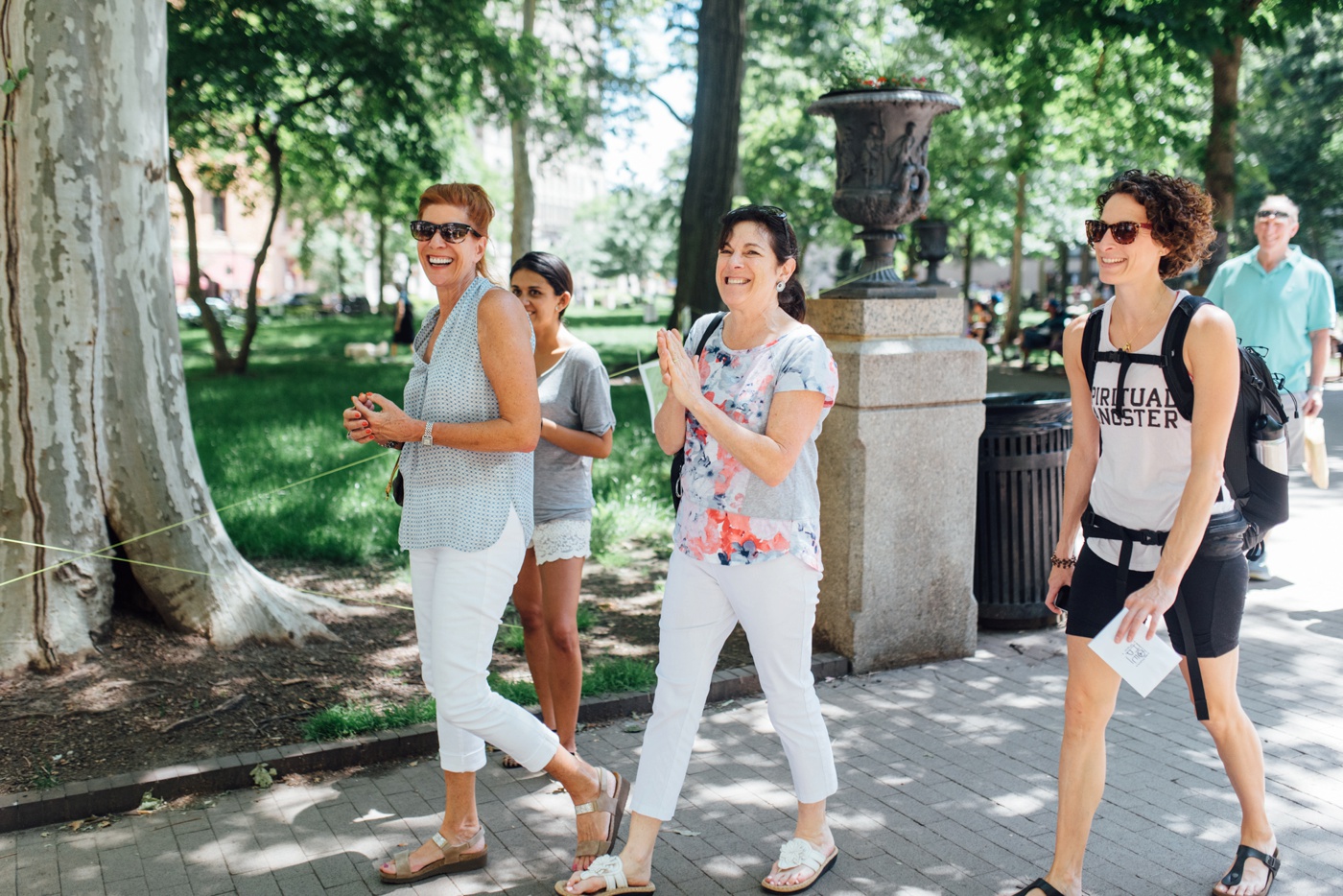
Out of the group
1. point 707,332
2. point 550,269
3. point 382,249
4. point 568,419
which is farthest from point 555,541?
point 382,249

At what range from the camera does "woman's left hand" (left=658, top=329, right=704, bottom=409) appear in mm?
3172

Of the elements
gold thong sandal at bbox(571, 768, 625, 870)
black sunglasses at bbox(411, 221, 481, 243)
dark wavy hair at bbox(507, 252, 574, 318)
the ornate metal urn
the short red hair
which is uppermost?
the ornate metal urn

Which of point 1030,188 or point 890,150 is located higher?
point 1030,188

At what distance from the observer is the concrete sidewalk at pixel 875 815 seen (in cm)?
365

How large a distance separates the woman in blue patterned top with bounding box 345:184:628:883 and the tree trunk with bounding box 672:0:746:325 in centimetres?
1103

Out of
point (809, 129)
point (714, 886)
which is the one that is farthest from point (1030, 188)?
point (714, 886)

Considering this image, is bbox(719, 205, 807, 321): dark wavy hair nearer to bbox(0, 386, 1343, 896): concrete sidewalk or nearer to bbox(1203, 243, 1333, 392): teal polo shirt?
bbox(0, 386, 1343, 896): concrete sidewalk

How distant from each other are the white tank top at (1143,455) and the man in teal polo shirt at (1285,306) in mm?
3756

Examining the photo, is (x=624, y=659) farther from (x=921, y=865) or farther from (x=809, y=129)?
(x=809, y=129)

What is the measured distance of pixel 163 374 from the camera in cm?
550

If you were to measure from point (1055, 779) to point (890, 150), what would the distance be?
3.15 metres

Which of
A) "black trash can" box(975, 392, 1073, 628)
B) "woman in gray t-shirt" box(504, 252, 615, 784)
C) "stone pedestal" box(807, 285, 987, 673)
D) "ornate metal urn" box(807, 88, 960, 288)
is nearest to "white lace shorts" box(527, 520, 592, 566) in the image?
"woman in gray t-shirt" box(504, 252, 615, 784)

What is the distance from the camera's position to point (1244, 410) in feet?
10.8

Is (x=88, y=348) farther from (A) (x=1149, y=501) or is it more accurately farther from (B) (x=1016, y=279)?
(B) (x=1016, y=279)
